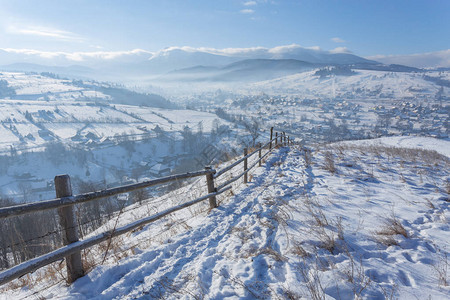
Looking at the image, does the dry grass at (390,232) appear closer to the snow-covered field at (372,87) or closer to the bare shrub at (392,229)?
the bare shrub at (392,229)

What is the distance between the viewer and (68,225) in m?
2.84

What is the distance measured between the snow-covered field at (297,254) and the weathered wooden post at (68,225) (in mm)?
174

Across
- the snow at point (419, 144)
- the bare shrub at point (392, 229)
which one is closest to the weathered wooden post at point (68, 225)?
the bare shrub at point (392, 229)

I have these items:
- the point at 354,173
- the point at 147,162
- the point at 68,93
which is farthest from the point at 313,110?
the point at 68,93

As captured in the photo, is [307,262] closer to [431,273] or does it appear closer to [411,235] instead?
[431,273]

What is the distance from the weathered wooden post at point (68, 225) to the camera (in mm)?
2787

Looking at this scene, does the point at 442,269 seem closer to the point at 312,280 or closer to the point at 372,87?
the point at 312,280

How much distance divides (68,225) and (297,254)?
3.20m

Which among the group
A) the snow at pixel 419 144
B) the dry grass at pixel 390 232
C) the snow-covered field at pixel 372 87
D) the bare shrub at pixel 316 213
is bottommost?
the snow at pixel 419 144

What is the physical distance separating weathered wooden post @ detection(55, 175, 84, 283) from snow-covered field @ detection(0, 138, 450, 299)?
0.17m

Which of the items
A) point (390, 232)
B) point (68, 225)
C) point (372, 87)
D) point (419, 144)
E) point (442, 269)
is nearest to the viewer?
point (442, 269)

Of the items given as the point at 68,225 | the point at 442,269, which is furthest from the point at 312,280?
the point at 68,225

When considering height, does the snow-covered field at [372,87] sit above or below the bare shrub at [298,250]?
above

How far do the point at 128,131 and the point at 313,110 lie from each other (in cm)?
9638
